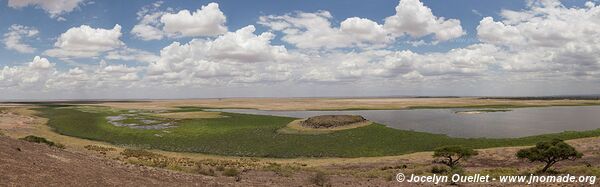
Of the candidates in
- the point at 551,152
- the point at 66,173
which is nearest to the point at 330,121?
the point at 551,152

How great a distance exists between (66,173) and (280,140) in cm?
4124

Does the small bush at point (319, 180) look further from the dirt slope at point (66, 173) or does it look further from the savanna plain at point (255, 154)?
the dirt slope at point (66, 173)

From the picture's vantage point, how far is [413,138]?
208 ft

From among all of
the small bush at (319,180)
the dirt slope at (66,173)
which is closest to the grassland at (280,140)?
the small bush at (319,180)

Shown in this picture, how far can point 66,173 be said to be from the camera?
82.9ft

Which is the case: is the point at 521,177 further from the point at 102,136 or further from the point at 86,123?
the point at 86,123

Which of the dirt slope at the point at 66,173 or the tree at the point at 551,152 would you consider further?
the tree at the point at 551,152

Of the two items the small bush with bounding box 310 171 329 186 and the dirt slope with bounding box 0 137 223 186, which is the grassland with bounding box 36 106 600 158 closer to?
the small bush with bounding box 310 171 329 186

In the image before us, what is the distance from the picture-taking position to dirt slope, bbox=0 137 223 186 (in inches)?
891

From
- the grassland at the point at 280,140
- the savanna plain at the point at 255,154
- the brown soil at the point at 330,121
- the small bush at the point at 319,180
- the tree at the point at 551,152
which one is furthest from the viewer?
the brown soil at the point at 330,121

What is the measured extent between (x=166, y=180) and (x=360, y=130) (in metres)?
47.0

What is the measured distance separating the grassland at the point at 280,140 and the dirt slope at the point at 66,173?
2488cm

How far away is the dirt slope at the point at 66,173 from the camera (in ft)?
74.3

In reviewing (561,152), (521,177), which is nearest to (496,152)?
(561,152)
